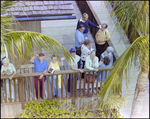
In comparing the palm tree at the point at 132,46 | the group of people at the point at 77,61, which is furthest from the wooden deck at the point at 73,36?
the palm tree at the point at 132,46

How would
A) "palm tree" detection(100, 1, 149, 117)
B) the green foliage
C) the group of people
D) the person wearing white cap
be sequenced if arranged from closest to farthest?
"palm tree" detection(100, 1, 149, 117) → the group of people → the green foliage → the person wearing white cap

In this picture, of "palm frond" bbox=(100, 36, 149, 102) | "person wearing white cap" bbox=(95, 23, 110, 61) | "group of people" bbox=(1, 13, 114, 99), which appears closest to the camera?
"palm frond" bbox=(100, 36, 149, 102)

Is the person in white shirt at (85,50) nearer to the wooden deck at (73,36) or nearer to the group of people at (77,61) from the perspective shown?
the group of people at (77,61)

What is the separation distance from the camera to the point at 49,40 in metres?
4.77

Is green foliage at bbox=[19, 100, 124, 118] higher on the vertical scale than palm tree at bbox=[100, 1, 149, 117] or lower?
lower

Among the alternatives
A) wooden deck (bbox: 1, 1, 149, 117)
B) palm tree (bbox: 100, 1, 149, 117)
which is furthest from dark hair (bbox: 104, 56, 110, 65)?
wooden deck (bbox: 1, 1, 149, 117)

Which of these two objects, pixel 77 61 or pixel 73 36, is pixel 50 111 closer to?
pixel 77 61

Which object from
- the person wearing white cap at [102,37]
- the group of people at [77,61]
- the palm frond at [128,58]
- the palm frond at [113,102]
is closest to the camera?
the palm frond at [128,58]

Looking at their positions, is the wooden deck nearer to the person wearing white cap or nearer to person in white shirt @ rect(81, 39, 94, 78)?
the person wearing white cap

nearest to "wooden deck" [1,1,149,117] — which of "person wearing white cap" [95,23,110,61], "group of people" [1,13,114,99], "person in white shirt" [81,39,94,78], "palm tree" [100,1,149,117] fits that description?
"person wearing white cap" [95,23,110,61]

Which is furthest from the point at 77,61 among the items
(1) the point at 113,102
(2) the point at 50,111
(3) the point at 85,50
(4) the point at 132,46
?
(4) the point at 132,46

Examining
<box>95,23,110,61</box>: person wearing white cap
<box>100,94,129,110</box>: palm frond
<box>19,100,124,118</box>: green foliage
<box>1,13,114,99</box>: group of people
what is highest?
<box>95,23,110,61</box>: person wearing white cap

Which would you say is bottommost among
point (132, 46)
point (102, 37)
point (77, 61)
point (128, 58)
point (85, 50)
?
point (77, 61)

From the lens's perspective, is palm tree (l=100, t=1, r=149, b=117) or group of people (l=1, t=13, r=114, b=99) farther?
group of people (l=1, t=13, r=114, b=99)
